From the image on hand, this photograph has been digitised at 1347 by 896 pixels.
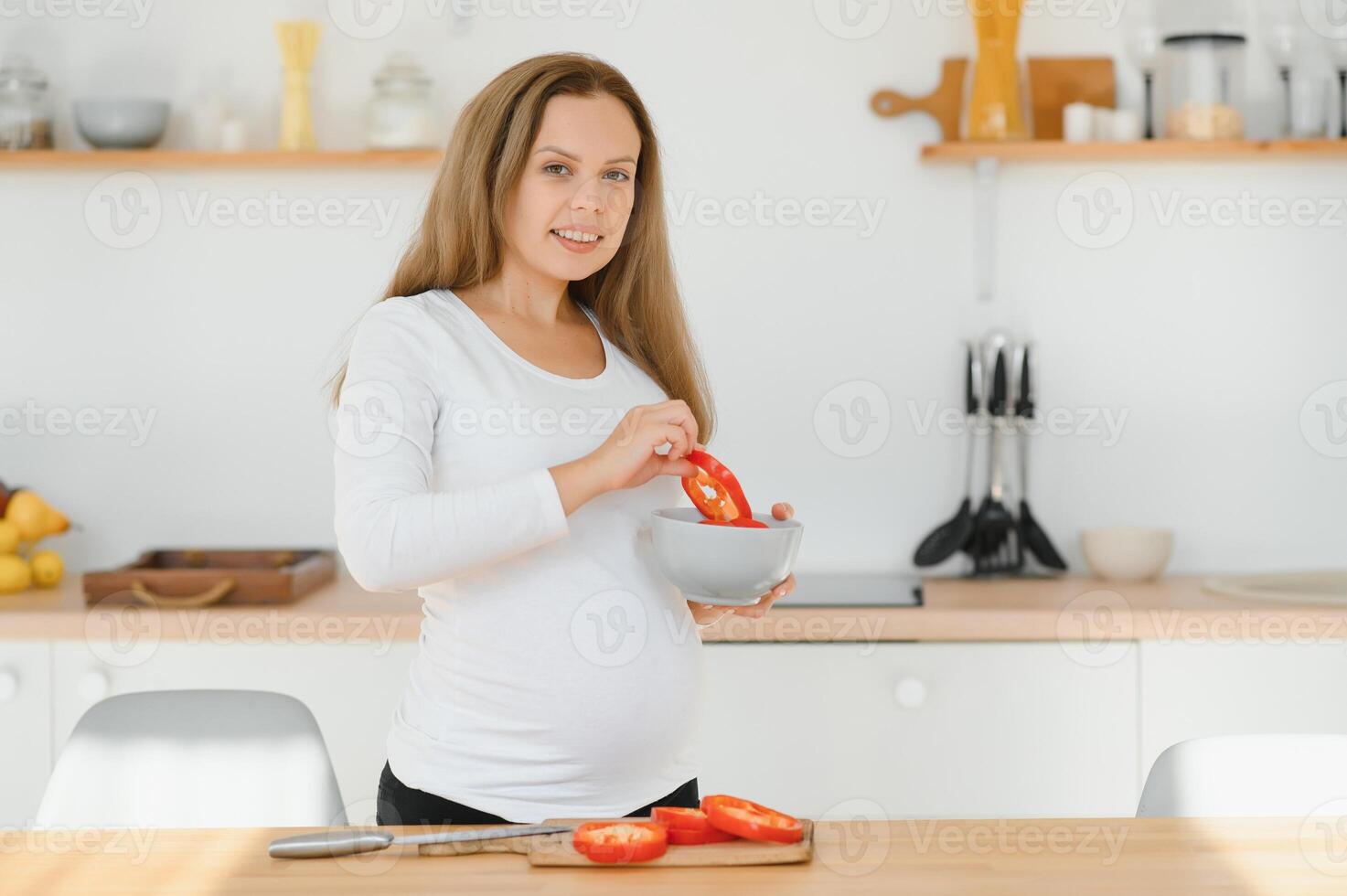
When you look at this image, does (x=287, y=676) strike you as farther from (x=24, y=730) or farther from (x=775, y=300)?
(x=775, y=300)

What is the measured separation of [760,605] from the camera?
137cm

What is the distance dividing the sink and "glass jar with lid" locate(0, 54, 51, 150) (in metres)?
2.17

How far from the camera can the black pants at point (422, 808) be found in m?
1.25

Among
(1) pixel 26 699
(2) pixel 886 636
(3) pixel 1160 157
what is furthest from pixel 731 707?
(3) pixel 1160 157

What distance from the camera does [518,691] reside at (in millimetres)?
1262

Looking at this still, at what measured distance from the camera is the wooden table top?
97cm

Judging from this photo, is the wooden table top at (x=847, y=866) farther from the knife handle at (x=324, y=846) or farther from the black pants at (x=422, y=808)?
the black pants at (x=422, y=808)

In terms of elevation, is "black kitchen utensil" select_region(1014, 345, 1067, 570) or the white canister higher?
the white canister

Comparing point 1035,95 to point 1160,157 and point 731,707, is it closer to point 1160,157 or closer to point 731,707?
point 1160,157

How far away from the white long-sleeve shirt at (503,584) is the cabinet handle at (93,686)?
3.11ft

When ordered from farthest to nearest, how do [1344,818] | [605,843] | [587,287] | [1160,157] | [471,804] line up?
1. [1160,157]
2. [587,287]
3. [471,804]
4. [1344,818]
5. [605,843]

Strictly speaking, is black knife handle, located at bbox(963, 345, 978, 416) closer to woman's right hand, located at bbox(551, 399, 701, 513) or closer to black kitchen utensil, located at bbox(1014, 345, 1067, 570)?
black kitchen utensil, located at bbox(1014, 345, 1067, 570)

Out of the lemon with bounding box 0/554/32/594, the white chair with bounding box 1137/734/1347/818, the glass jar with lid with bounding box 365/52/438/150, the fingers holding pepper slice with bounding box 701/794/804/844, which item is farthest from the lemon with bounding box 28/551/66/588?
the white chair with bounding box 1137/734/1347/818

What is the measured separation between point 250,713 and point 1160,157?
6.12 feet
